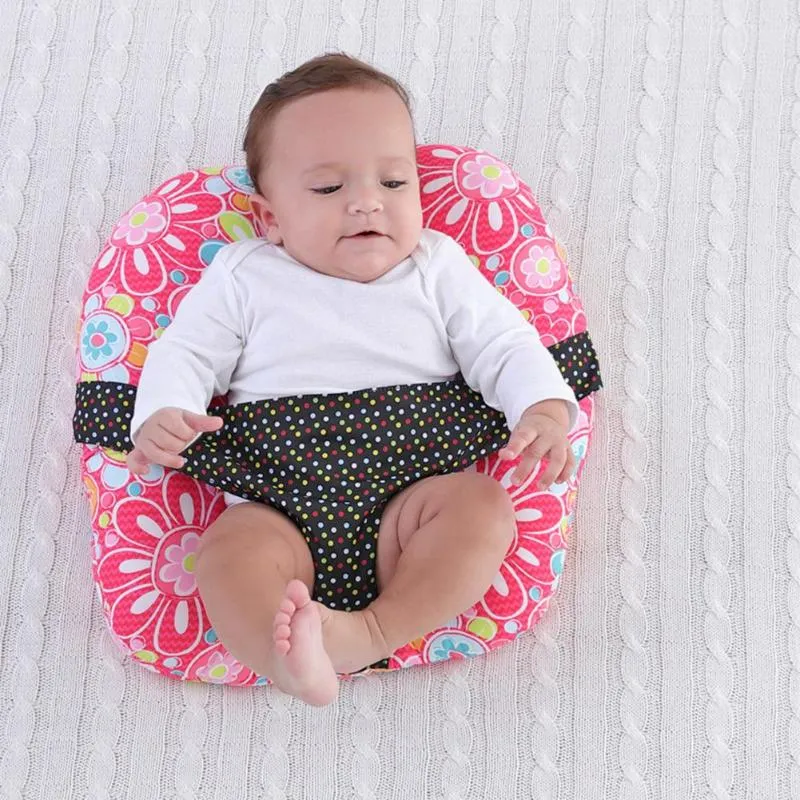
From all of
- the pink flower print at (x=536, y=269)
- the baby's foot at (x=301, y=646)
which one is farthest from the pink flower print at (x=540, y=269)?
the baby's foot at (x=301, y=646)

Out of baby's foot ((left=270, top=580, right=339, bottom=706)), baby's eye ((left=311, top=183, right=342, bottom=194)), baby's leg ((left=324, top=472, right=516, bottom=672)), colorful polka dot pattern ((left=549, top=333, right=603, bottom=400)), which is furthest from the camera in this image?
colorful polka dot pattern ((left=549, top=333, right=603, bottom=400))

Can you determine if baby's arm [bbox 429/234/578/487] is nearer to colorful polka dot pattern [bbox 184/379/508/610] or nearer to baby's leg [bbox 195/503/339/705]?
colorful polka dot pattern [bbox 184/379/508/610]

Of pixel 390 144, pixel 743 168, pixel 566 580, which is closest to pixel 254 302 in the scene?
pixel 390 144

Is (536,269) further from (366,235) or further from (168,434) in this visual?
(168,434)

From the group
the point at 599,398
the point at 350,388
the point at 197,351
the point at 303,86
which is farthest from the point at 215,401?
the point at 599,398

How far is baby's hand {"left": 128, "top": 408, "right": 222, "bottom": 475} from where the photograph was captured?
150 centimetres

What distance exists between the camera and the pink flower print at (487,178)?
1752 millimetres

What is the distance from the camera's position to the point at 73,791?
156 cm

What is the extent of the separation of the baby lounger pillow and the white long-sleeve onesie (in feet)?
0.29

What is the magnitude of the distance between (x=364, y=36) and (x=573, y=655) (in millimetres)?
1055

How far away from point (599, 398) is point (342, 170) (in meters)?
0.50

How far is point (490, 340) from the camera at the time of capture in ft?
5.25

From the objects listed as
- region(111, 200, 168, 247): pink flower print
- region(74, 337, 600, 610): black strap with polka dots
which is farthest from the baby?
region(111, 200, 168, 247): pink flower print

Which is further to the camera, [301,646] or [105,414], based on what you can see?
[105,414]
